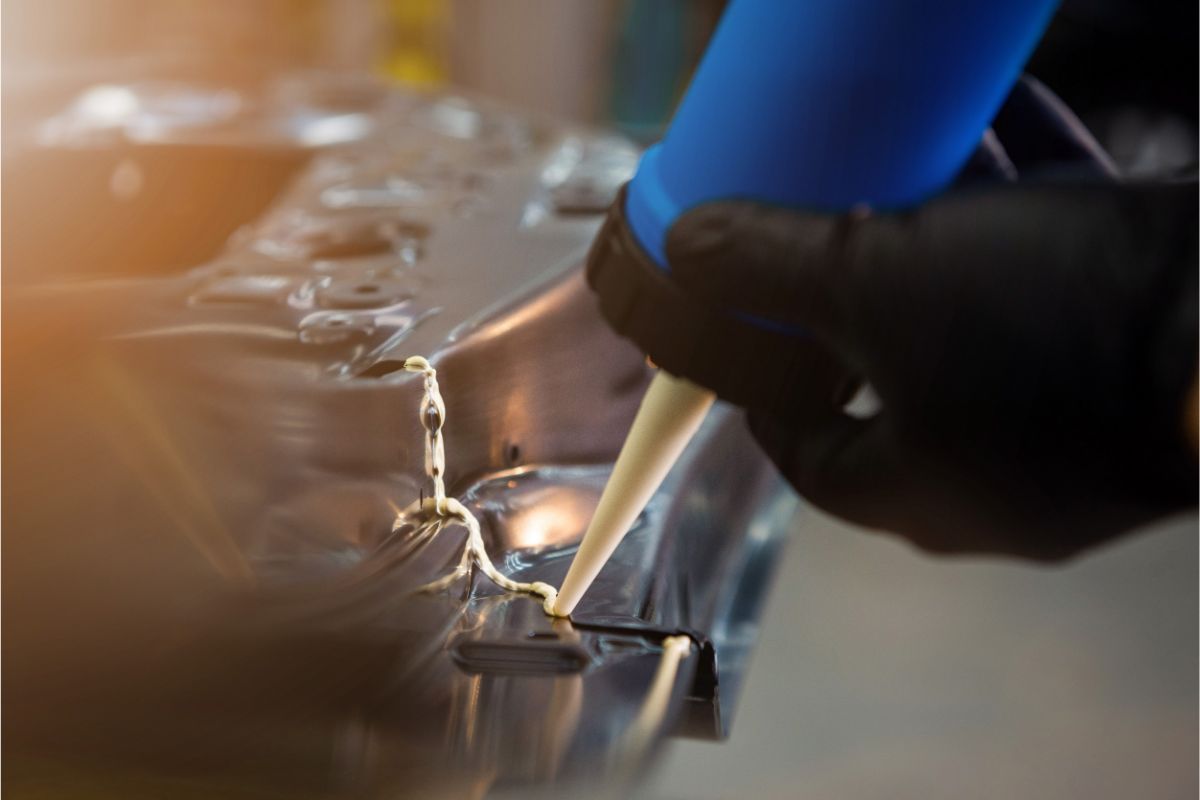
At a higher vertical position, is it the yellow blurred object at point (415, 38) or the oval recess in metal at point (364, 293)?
the oval recess in metal at point (364, 293)

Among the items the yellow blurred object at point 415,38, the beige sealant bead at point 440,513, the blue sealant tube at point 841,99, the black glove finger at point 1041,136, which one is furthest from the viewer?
the yellow blurred object at point 415,38

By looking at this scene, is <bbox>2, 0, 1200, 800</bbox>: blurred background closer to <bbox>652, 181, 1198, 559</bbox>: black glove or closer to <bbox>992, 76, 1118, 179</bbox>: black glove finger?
<bbox>652, 181, 1198, 559</bbox>: black glove

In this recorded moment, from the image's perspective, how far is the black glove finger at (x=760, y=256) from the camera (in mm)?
345

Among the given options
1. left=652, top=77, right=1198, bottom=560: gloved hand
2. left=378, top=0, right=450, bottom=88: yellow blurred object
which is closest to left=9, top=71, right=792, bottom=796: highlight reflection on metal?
left=652, top=77, right=1198, bottom=560: gloved hand

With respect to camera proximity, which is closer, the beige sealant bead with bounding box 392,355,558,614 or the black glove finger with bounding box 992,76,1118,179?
the beige sealant bead with bounding box 392,355,558,614

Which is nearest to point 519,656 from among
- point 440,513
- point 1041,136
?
point 440,513

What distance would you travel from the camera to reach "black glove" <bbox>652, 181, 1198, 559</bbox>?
13.6 inches

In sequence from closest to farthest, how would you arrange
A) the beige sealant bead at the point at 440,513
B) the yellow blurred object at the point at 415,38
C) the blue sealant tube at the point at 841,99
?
1. the blue sealant tube at the point at 841,99
2. the beige sealant bead at the point at 440,513
3. the yellow blurred object at the point at 415,38

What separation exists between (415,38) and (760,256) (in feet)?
4.40

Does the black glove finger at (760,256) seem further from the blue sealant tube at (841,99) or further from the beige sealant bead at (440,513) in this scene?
the beige sealant bead at (440,513)

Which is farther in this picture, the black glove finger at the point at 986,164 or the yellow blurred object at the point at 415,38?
the yellow blurred object at the point at 415,38

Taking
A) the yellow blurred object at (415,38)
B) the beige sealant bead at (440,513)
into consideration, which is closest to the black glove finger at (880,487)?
the beige sealant bead at (440,513)

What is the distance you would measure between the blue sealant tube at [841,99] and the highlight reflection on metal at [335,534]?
0.15 m

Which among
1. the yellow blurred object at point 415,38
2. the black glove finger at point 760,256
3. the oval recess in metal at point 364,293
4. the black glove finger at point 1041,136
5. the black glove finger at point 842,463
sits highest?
the black glove finger at point 760,256
